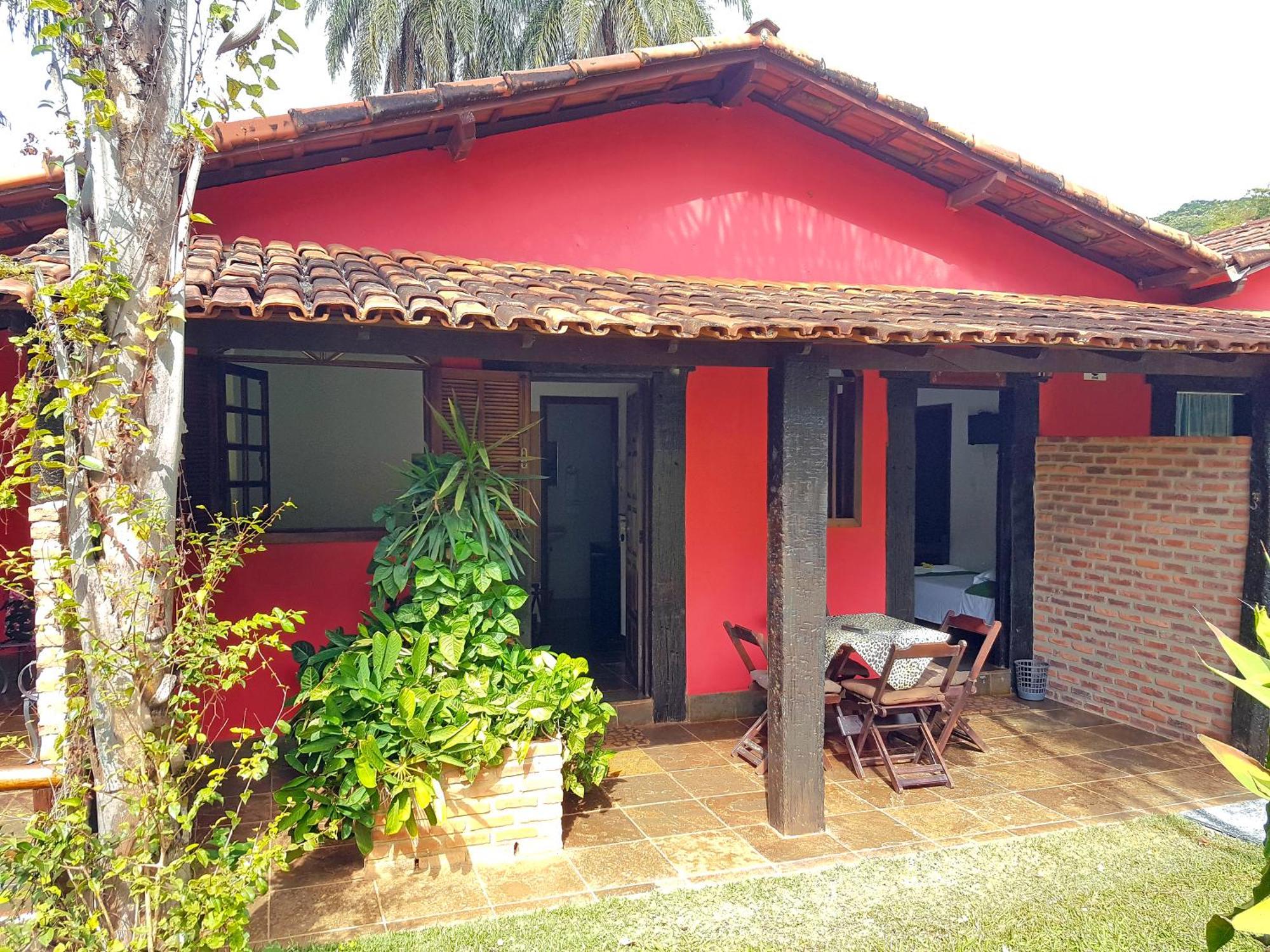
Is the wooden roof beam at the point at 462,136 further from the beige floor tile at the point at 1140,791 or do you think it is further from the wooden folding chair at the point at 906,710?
the beige floor tile at the point at 1140,791

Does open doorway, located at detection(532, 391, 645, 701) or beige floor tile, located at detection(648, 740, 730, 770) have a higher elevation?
open doorway, located at detection(532, 391, 645, 701)

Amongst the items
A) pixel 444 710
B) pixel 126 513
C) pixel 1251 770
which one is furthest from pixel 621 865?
pixel 1251 770

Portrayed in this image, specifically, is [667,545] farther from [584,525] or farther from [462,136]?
[584,525]

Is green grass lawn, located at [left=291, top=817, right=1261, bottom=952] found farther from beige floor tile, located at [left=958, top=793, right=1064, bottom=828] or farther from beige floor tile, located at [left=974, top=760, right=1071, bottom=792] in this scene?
beige floor tile, located at [left=974, top=760, right=1071, bottom=792]

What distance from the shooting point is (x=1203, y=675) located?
6312mm

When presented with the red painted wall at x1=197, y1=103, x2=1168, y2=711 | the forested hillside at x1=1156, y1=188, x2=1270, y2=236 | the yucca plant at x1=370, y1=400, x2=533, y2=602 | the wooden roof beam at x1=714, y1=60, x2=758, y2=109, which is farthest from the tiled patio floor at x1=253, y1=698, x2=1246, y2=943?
the forested hillside at x1=1156, y1=188, x2=1270, y2=236

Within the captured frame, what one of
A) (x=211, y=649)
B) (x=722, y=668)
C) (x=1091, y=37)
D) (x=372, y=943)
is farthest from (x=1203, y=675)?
(x=1091, y=37)

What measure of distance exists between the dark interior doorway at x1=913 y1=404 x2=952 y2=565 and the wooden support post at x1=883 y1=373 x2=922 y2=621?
3523mm

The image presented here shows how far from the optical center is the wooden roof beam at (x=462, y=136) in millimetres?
5445

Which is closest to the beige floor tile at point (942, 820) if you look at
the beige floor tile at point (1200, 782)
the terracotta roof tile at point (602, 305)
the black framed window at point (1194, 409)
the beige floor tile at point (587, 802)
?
the beige floor tile at point (1200, 782)

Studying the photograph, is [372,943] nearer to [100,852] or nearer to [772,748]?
[100,852]

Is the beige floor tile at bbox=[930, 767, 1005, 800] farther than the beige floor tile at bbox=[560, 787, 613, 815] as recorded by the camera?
Yes

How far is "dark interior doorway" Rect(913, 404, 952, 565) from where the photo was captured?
10.9 m

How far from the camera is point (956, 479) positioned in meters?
10.9
